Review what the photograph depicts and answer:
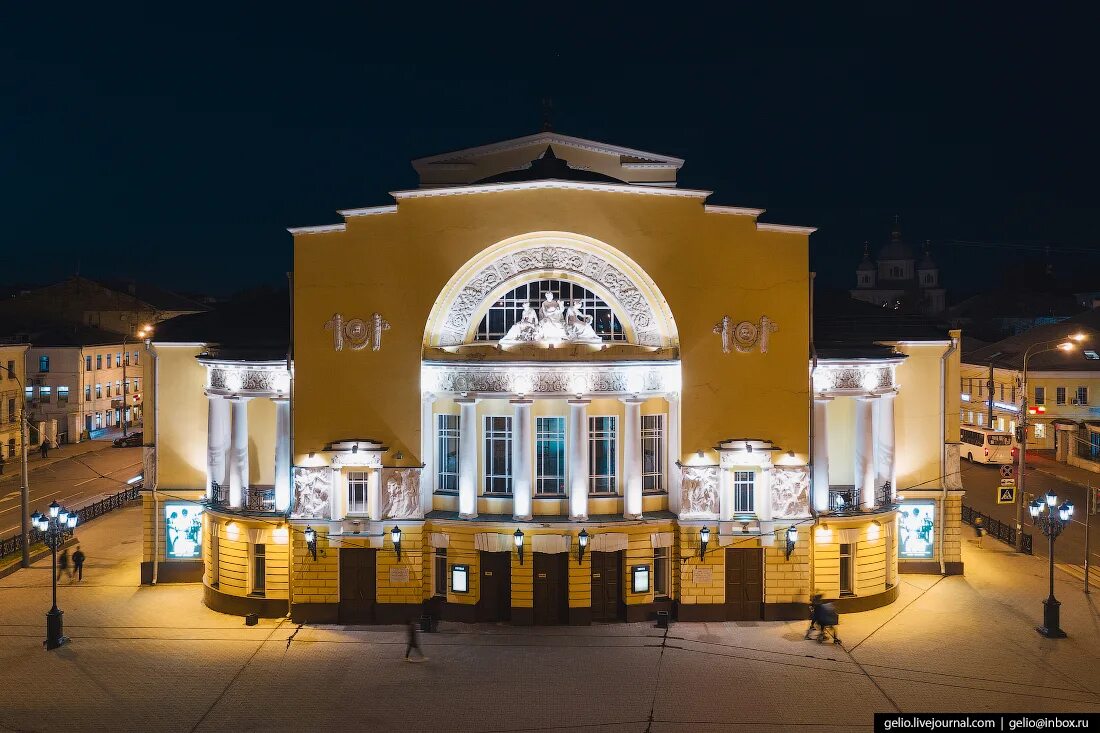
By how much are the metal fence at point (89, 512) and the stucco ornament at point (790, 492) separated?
2476 cm

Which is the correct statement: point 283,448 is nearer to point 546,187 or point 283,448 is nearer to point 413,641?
point 413,641

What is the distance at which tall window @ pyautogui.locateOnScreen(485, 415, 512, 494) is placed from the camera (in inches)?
1141

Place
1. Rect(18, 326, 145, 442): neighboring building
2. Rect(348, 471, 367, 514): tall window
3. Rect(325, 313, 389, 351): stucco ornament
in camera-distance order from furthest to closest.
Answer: Rect(18, 326, 145, 442): neighboring building, Rect(348, 471, 367, 514): tall window, Rect(325, 313, 389, 351): stucco ornament

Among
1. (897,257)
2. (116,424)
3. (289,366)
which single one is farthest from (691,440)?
(897,257)

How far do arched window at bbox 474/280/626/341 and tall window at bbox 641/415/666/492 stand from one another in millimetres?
2699

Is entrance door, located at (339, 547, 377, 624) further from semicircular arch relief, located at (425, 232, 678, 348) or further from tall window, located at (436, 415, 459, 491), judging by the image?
semicircular arch relief, located at (425, 232, 678, 348)

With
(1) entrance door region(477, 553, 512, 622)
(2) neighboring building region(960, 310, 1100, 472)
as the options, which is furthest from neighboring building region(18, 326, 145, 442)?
(2) neighboring building region(960, 310, 1100, 472)

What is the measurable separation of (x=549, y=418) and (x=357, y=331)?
6.20 metres

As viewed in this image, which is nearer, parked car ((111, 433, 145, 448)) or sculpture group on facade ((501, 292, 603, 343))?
sculpture group on facade ((501, 292, 603, 343))

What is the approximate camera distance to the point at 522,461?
28.0 meters

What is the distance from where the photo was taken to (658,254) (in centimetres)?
2855

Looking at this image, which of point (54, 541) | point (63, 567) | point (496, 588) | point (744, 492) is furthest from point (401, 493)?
point (63, 567)

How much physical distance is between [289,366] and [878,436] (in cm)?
1840

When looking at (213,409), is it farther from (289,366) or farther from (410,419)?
(410,419)
